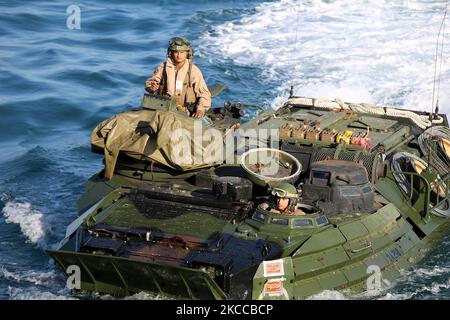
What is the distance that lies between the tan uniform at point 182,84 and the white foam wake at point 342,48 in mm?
7846

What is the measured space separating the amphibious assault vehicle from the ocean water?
126 cm

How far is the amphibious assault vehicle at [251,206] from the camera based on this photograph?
1443 cm

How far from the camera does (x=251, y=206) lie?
52.4ft

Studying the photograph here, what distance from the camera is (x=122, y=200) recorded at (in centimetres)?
1641

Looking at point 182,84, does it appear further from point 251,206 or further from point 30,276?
point 30,276

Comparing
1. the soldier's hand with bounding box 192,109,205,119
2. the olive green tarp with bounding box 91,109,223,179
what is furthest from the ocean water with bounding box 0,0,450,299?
the soldier's hand with bounding box 192,109,205,119

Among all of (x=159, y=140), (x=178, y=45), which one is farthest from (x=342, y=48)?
(x=159, y=140)

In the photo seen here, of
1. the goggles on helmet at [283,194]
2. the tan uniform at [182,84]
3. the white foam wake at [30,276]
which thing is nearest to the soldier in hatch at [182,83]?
the tan uniform at [182,84]

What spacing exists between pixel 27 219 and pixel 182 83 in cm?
399

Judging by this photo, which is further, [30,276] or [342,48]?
[342,48]

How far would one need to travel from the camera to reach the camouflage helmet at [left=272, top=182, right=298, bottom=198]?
15.2 metres

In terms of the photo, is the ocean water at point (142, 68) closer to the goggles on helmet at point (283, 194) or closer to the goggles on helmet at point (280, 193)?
the goggles on helmet at point (283, 194)

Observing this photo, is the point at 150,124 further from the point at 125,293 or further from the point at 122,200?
the point at 125,293

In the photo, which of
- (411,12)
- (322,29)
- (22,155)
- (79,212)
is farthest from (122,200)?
(411,12)
